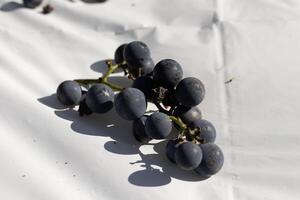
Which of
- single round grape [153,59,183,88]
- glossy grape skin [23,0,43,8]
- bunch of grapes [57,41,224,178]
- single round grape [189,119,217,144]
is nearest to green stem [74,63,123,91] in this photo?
bunch of grapes [57,41,224,178]

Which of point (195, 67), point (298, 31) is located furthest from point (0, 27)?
point (298, 31)

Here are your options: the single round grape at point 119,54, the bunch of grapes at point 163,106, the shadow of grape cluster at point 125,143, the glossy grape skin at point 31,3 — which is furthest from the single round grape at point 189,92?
the glossy grape skin at point 31,3

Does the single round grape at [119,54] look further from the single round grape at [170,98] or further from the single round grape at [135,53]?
the single round grape at [170,98]

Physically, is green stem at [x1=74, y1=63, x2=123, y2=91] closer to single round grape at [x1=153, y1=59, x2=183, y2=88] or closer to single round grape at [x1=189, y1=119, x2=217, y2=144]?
single round grape at [x1=153, y1=59, x2=183, y2=88]

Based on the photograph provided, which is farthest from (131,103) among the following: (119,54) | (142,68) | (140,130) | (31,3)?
(31,3)

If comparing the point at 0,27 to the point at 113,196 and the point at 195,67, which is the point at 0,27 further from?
the point at 113,196

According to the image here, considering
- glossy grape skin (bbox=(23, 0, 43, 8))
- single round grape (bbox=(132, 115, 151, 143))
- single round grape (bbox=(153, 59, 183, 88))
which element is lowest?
single round grape (bbox=(132, 115, 151, 143))
